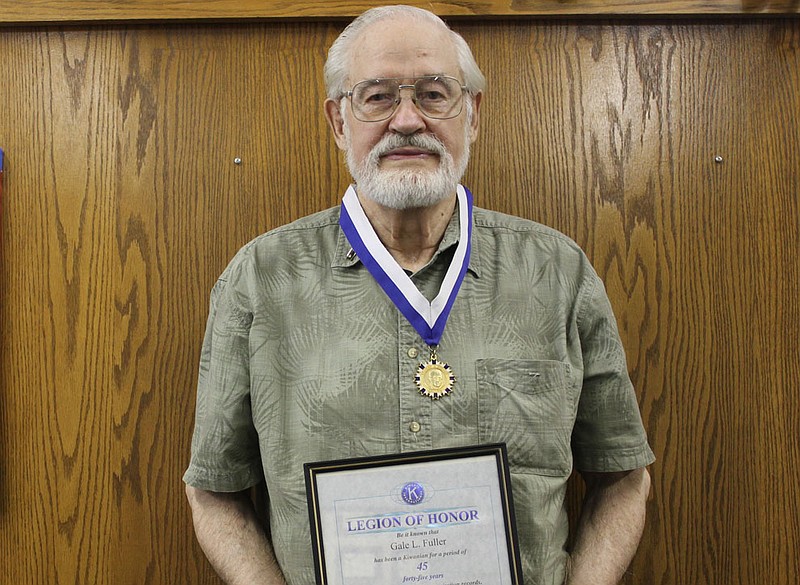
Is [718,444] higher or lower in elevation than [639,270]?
lower

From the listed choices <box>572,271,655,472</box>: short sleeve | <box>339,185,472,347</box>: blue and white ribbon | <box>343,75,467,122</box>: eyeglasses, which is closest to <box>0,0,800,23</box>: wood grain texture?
<box>343,75,467,122</box>: eyeglasses

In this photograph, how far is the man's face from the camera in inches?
52.3

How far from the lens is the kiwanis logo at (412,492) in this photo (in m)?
1.15

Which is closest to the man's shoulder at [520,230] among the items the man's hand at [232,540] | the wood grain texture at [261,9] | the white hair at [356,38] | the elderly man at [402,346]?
the elderly man at [402,346]

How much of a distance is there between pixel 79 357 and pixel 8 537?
413 millimetres

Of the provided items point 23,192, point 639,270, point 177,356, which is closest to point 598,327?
point 639,270

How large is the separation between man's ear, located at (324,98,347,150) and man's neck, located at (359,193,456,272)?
115mm

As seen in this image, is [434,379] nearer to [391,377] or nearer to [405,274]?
[391,377]

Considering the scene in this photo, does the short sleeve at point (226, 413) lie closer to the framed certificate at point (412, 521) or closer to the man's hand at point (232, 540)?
the man's hand at point (232, 540)

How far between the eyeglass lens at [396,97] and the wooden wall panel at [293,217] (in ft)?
1.04

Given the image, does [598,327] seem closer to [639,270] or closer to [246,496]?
[639,270]

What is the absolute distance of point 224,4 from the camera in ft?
5.24

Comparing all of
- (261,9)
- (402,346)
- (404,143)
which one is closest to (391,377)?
(402,346)

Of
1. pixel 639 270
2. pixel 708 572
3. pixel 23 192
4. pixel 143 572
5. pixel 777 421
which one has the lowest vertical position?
pixel 708 572
